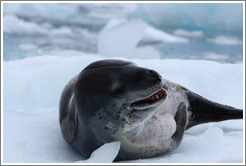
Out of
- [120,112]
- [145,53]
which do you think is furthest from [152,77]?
[145,53]

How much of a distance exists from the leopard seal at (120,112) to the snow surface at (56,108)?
0.31ft

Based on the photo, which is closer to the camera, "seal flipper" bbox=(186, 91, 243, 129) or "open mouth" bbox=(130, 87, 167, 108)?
"open mouth" bbox=(130, 87, 167, 108)

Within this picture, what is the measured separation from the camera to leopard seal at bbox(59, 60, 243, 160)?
2.05 metres

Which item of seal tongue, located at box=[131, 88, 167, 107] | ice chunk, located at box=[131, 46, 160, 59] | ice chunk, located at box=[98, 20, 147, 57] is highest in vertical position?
seal tongue, located at box=[131, 88, 167, 107]

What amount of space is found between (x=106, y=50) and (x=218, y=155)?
4.34 meters

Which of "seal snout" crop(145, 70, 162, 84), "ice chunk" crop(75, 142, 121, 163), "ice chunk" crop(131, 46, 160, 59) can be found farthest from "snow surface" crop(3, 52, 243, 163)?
"ice chunk" crop(131, 46, 160, 59)

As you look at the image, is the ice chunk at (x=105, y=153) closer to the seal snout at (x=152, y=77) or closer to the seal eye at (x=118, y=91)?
the seal eye at (x=118, y=91)

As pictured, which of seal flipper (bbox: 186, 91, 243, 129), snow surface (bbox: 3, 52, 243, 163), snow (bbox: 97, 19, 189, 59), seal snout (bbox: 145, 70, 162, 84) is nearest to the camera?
seal snout (bbox: 145, 70, 162, 84)

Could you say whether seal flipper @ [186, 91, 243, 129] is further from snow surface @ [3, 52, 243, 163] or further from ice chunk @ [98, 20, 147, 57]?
ice chunk @ [98, 20, 147, 57]

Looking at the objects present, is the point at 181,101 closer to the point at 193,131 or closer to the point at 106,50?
the point at 193,131

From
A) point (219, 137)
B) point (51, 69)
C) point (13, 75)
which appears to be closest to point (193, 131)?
point (219, 137)

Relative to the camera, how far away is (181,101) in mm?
2863

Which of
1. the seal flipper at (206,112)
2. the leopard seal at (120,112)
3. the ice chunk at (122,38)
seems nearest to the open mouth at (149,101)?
the leopard seal at (120,112)

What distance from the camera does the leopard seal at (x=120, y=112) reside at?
6.74 feet
